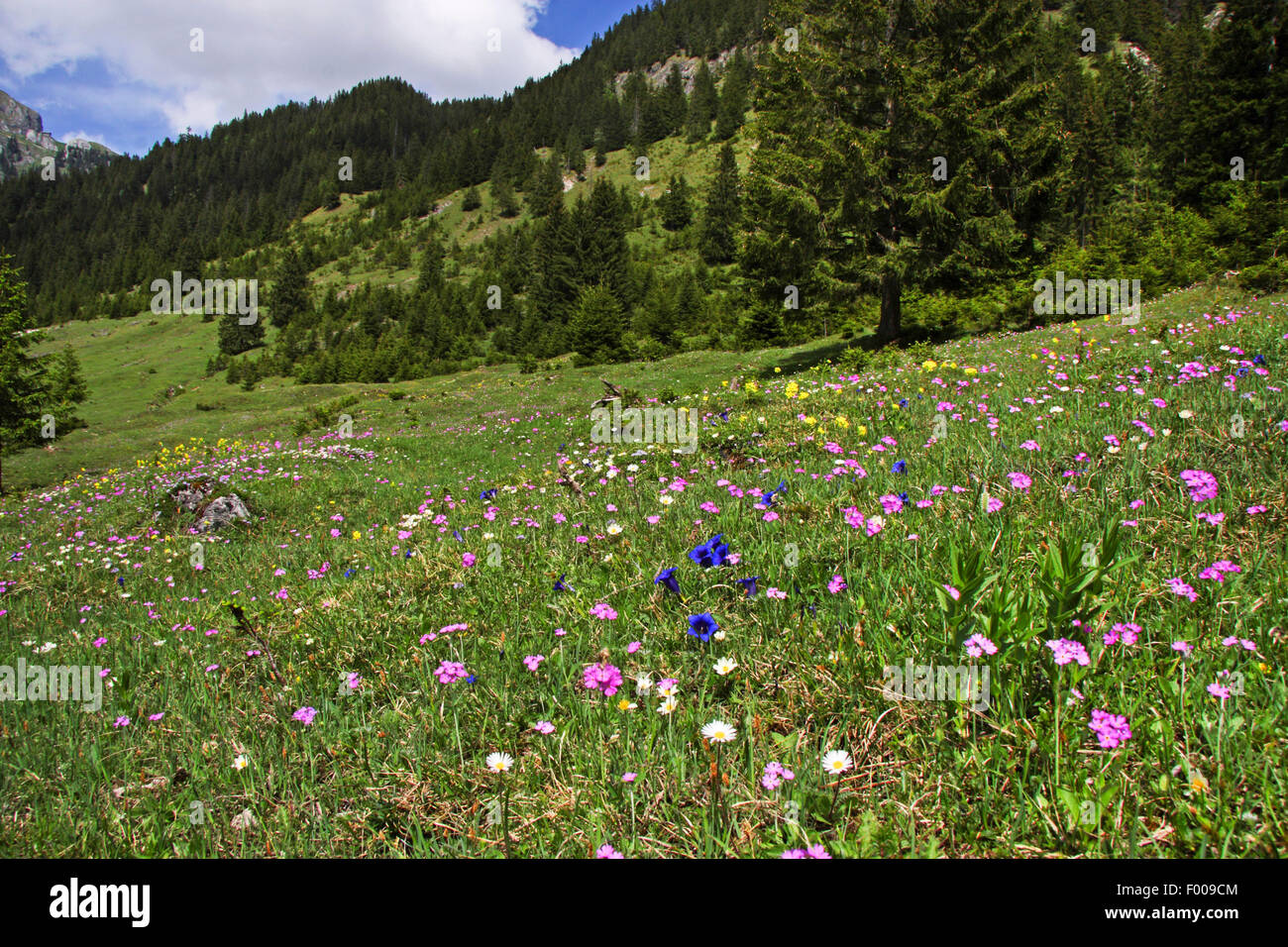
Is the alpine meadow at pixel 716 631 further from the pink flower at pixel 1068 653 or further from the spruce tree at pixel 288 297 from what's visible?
the spruce tree at pixel 288 297

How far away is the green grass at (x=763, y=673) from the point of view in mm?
1508

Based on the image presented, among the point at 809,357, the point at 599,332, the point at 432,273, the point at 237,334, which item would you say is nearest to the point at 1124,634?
the point at 809,357

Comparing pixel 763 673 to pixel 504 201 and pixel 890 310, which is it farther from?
pixel 504 201

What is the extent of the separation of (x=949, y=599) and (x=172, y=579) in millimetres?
7631

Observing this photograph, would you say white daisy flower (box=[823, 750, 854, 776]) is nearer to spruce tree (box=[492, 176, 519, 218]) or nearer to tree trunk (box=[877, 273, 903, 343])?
tree trunk (box=[877, 273, 903, 343])

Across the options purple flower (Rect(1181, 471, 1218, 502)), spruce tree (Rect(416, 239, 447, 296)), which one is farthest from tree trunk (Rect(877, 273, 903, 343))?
spruce tree (Rect(416, 239, 447, 296))

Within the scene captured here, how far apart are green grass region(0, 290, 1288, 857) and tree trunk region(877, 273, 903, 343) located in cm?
2038

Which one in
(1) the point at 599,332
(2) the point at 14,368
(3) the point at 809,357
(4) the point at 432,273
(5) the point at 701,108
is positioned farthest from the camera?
(5) the point at 701,108

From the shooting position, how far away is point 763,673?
7.16ft

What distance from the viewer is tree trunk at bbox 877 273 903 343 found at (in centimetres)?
2417

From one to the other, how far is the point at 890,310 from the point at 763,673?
2608 cm

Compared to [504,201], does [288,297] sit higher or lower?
lower

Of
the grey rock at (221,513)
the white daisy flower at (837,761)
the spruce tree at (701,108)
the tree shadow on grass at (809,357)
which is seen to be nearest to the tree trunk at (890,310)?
the tree shadow on grass at (809,357)

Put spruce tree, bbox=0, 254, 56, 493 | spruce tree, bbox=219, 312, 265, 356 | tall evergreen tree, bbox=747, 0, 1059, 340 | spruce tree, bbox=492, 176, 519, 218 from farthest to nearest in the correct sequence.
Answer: spruce tree, bbox=492, 176, 519, 218
spruce tree, bbox=219, 312, 265, 356
spruce tree, bbox=0, 254, 56, 493
tall evergreen tree, bbox=747, 0, 1059, 340
